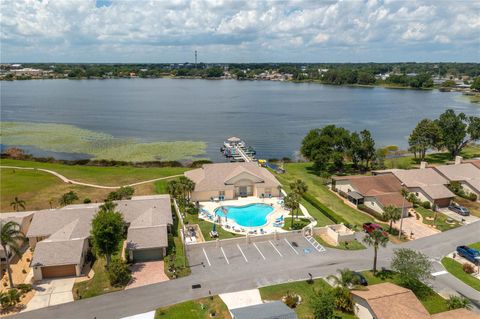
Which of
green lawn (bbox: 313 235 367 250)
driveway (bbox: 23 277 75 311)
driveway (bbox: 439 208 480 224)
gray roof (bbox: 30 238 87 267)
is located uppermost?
gray roof (bbox: 30 238 87 267)

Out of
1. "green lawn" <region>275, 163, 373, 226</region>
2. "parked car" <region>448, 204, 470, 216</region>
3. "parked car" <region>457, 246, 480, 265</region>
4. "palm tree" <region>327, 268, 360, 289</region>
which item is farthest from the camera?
"parked car" <region>448, 204, 470, 216</region>

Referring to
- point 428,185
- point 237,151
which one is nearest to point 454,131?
point 428,185

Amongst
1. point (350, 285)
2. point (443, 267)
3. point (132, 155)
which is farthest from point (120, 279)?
point (132, 155)

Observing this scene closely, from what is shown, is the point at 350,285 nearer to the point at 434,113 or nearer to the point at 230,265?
the point at 230,265

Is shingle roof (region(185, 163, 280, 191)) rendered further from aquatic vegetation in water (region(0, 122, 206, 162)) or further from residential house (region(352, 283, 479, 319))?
residential house (region(352, 283, 479, 319))

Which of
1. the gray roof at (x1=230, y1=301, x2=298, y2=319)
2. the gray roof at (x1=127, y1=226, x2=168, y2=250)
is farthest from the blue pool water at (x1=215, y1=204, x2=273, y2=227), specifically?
the gray roof at (x1=230, y1=301, x2=298, y2=319)

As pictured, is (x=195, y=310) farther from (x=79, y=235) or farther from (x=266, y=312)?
(x=79, y=235)
